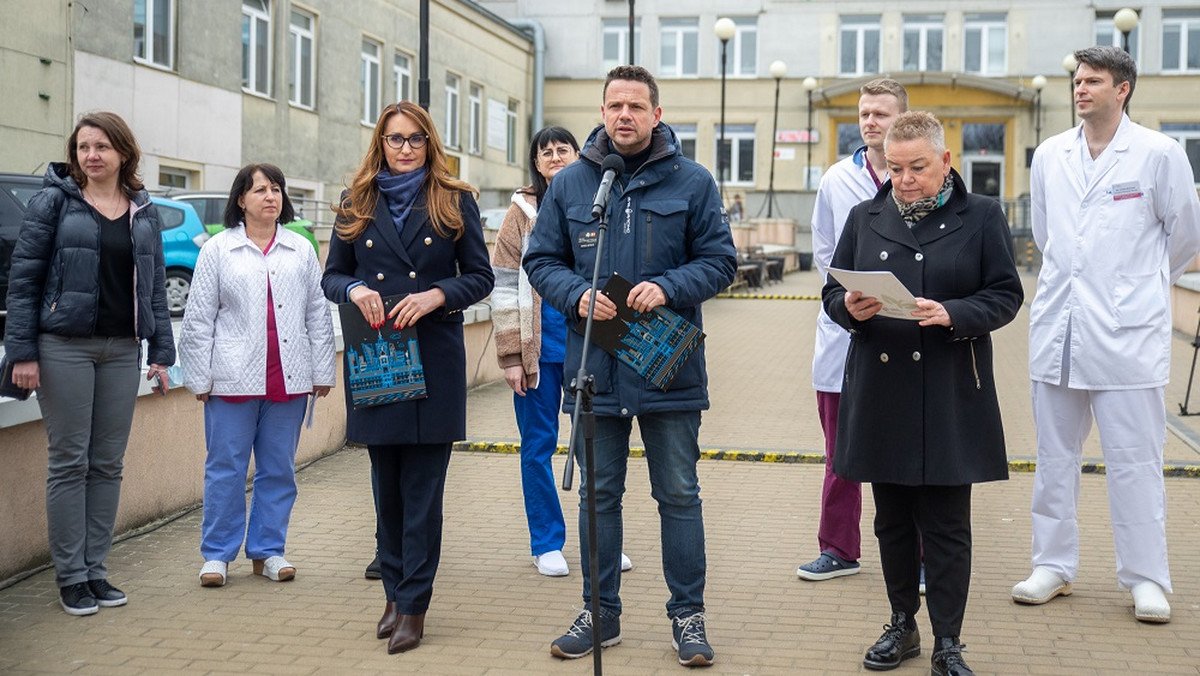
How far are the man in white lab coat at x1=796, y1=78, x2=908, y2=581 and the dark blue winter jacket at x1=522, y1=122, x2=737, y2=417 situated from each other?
3.80ft

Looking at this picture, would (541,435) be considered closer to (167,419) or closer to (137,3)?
(167,419)

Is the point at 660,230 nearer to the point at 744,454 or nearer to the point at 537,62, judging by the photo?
the point at 744,454

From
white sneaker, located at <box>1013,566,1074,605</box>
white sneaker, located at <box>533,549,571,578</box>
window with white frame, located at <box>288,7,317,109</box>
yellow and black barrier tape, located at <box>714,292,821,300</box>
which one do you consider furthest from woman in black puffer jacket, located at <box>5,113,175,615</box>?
window with white frame, located at <box>288,7,317,109</box>

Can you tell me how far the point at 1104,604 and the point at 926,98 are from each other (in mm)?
44030

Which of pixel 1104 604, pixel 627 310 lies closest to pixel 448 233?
pixel 627 310

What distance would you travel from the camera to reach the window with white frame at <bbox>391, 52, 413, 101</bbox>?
124 feet

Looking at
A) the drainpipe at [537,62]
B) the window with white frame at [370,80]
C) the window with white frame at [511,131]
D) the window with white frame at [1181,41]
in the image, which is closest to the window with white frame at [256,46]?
the window with white frame at [370,80]

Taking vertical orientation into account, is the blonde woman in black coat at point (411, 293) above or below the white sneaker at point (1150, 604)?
above

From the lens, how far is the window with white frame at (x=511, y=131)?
155 ft

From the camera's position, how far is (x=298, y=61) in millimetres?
32031

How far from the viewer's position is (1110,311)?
19.3 feet

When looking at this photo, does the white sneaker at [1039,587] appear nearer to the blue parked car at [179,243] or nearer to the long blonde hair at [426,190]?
the long blonde hair at [426,190]

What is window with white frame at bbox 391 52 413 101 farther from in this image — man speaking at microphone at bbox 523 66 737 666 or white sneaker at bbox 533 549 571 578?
man speaking at microphone at bbox 523 66 737 666

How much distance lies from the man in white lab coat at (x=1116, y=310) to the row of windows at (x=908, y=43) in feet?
140
